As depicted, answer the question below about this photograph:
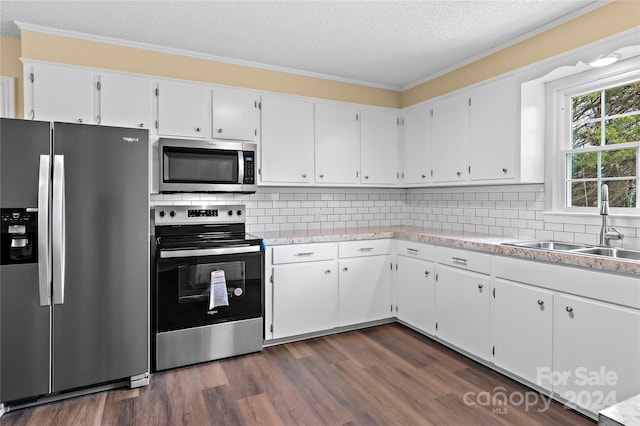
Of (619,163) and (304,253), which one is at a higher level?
(619,163)

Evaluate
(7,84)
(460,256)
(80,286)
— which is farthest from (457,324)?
(7,84)

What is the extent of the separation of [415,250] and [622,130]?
1681 millimetres

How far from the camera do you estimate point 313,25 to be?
108 inches

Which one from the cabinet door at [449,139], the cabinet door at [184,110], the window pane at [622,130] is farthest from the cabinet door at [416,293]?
the cabinet door at [184,110]

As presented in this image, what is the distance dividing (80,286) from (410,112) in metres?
3.30

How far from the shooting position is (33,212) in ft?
7.21

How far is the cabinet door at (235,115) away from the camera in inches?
129

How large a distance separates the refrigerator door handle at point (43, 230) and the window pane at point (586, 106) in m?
3.54

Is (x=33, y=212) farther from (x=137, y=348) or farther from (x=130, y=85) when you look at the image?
(x=130, y=85)

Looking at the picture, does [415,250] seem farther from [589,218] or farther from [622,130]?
[622,130]

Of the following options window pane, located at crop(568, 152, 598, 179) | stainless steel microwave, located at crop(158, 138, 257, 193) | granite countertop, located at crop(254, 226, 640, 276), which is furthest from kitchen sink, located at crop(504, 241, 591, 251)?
stainless steel microwave, located at crop(158, 138, 257, 193)

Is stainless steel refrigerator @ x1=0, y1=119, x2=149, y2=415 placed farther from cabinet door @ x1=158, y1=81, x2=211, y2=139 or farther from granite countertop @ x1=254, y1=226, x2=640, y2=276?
granite countertop @ x1=254, y1=226, x2=640, y2=276

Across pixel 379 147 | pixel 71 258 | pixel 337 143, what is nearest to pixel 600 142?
pixel 379 147

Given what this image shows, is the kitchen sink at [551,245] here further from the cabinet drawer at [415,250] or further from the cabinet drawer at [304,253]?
the cabinet drawer at [304,253]
